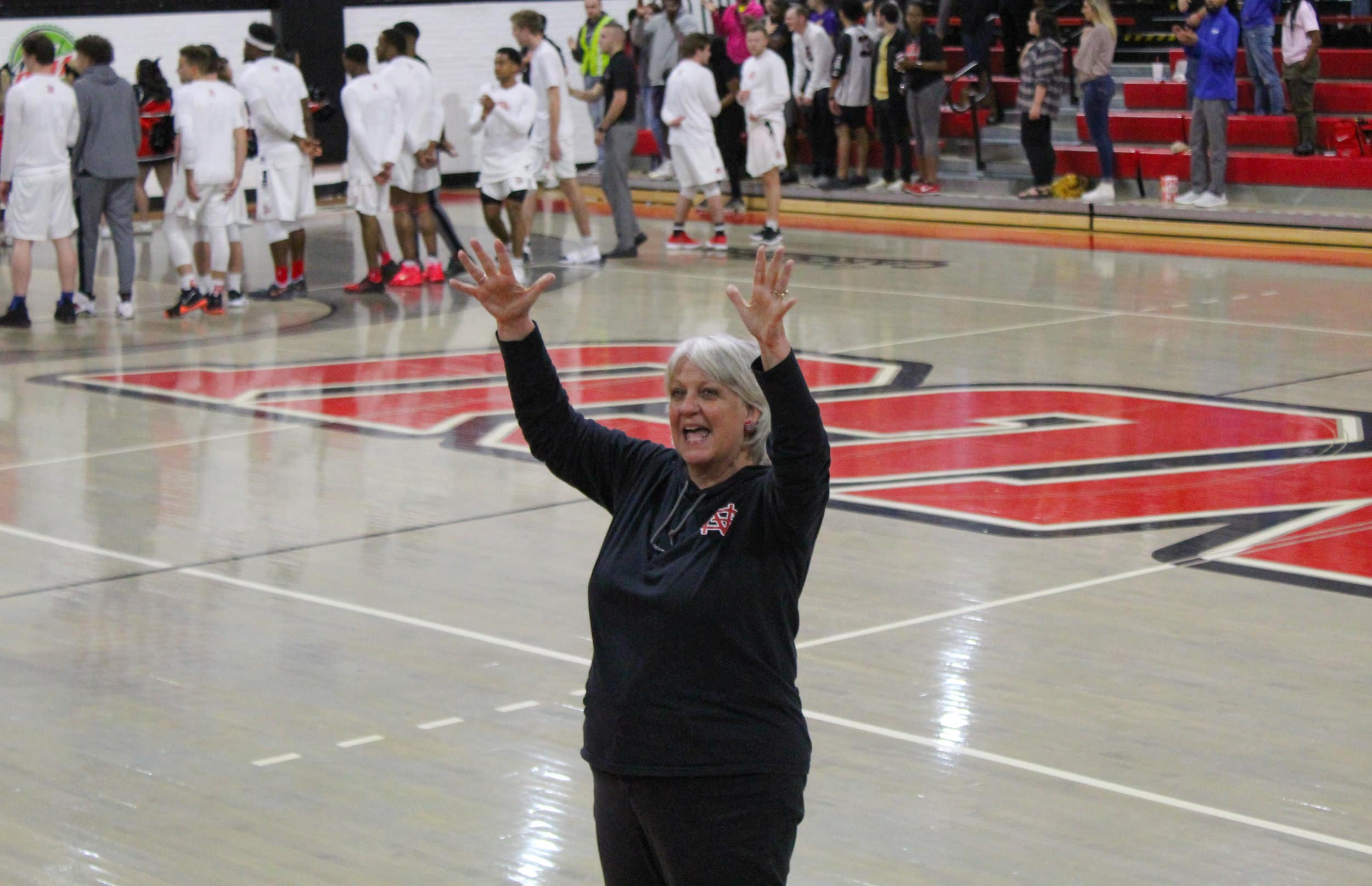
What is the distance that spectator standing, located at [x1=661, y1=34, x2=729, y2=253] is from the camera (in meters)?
16.3

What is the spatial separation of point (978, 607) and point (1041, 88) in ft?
40.4

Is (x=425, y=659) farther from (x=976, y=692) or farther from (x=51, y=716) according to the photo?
(x=976, y=692)

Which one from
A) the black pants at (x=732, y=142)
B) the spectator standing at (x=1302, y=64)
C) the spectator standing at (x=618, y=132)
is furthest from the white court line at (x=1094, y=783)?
the black pants at (x=732, y=142)

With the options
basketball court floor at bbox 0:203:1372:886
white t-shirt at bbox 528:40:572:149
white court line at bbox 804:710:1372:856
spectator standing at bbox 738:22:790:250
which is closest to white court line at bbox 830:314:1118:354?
basketball court floor at bbox 0:203:1372:886

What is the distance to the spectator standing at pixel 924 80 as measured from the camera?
61.8 feet

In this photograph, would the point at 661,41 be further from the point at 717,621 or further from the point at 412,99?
the point at 717,621

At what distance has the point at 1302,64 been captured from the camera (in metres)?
17.5

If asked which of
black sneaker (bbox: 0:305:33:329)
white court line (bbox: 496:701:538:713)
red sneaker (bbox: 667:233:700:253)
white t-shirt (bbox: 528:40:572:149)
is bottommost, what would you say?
white court line (bbox: 496:701:538:713)

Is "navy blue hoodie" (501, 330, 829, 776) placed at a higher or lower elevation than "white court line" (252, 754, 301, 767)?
higher

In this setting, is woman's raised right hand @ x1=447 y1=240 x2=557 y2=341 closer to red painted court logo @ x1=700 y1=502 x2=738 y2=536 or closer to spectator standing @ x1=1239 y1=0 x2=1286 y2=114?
red painted court logo @ x1=700 y1=502 x2=738 y2=536

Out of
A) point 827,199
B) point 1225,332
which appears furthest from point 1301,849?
point 827,199

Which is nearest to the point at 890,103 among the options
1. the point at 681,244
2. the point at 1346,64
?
the point at 681,244

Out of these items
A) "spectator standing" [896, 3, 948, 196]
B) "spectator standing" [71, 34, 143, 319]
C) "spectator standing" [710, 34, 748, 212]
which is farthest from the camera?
"spectator standing" [710, 34, 748, 212]

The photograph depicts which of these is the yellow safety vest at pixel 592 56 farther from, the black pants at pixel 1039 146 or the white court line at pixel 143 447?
the white court line at pixel 143 447
